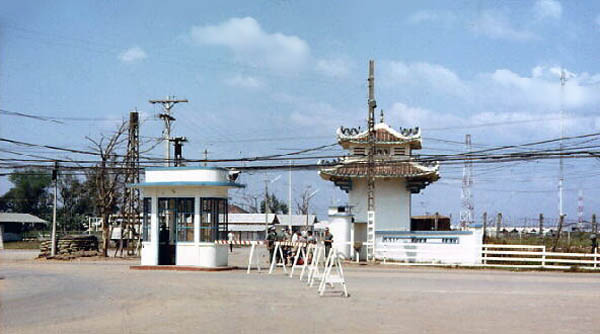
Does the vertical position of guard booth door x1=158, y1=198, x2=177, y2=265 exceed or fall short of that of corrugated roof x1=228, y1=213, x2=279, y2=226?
it exceeds it

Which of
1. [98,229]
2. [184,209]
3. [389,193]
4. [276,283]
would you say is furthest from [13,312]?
[98,229]

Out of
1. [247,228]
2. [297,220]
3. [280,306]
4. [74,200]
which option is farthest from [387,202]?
[74,200]

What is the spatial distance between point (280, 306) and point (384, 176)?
26646mm

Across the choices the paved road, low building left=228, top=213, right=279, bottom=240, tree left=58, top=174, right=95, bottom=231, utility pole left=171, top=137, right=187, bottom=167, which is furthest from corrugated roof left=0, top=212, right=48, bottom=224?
the paved road

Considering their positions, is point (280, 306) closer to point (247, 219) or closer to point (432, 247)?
point (432, 247)

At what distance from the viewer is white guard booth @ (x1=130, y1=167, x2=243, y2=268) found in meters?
27.3

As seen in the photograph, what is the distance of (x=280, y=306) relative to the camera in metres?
15.0

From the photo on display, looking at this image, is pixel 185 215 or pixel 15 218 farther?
pixel 15 218

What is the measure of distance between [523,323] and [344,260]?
25786 mm

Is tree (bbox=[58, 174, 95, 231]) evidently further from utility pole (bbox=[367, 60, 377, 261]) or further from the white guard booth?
the white guard booth

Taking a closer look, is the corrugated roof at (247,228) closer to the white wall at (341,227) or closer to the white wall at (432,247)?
the white wall at (341,227)

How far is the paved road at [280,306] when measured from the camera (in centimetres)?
1209

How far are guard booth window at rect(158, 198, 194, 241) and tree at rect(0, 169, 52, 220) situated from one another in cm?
8388

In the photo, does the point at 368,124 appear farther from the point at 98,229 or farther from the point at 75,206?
the point at 75,206
